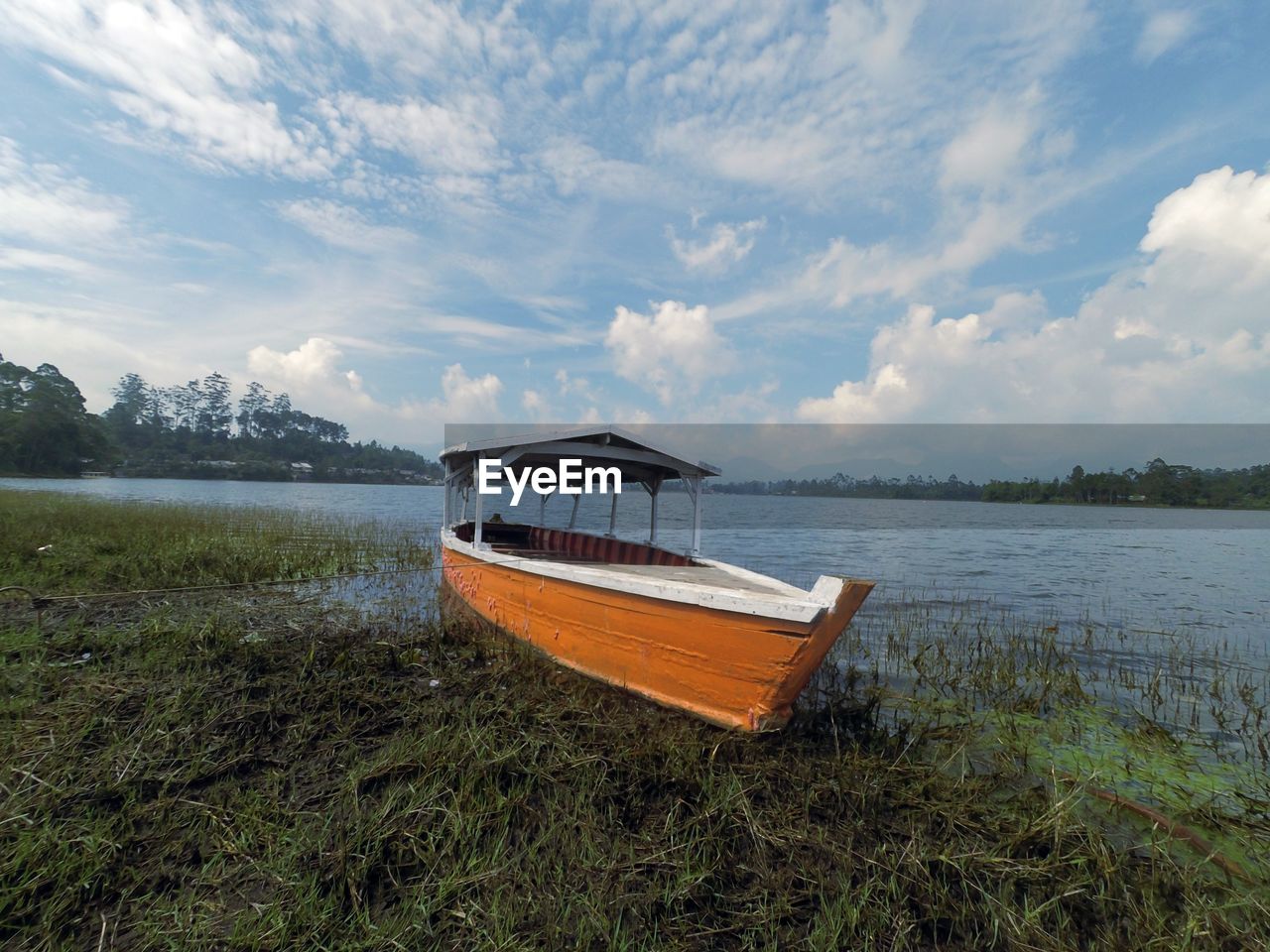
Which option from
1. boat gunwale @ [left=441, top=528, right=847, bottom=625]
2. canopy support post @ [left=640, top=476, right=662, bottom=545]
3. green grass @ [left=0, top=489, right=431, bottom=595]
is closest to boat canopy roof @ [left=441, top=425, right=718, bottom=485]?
canopy support post @ [left=640, top=476, right=662, bottom=545]

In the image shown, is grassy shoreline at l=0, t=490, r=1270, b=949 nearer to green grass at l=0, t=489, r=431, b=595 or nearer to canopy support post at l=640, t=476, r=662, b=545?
green grass at l=0, t=489, r=431, b=595

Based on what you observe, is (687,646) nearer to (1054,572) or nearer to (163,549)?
(163,549)

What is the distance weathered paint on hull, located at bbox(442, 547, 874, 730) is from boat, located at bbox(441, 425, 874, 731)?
11mm

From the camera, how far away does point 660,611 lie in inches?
198

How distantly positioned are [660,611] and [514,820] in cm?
210

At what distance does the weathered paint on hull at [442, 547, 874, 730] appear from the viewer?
168 inches

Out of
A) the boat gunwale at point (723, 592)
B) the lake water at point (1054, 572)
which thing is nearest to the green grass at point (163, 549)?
the lake water at point (1054, 572)

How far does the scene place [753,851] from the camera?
3.29 m

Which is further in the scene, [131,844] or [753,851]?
[753,851]

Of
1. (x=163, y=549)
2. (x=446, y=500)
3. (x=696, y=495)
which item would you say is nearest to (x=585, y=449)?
(x=696, y=495)

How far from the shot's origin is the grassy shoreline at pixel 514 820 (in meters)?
2.68

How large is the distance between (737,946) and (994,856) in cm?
173

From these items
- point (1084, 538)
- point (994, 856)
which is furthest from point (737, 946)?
point (1084, 538)

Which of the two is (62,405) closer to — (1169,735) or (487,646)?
(487,646)
